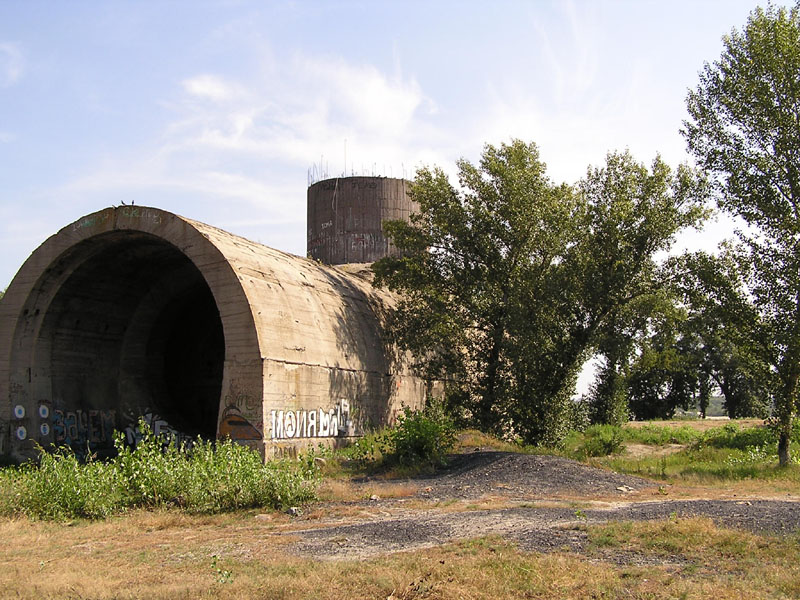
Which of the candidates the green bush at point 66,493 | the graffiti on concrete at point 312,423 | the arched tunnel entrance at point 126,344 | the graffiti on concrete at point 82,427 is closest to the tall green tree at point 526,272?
the graffiti on concrete at point 312,423

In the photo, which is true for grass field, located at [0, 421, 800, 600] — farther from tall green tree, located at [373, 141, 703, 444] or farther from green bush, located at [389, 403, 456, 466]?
tall green tree, located at [373, 141, 703, 444]

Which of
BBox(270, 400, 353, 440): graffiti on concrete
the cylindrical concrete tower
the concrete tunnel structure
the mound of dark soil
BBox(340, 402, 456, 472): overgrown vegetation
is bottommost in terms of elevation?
the mound of dark soil

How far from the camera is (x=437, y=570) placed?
23.9ft

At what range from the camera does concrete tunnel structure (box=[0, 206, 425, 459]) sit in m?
16.9

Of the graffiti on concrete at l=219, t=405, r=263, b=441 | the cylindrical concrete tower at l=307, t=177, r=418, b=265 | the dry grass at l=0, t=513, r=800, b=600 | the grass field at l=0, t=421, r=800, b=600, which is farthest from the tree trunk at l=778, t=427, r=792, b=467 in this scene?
the cylindrical concrete tower at l=307, t=177, r=418, b=265

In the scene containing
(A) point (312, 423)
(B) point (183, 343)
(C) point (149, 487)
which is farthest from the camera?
(B) point (183, 343)

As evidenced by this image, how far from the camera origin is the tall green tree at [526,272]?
20.8 metres

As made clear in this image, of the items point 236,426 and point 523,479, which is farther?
point 236,426

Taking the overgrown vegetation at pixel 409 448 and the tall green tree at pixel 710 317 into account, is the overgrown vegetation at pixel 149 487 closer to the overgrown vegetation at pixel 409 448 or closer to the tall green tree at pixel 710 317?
the overgrown vegetation at pixel 409 448

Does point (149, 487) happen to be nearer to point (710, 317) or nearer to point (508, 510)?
point (508, 510)

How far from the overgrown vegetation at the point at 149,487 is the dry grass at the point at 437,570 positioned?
248cm

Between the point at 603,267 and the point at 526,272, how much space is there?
212 centimetres

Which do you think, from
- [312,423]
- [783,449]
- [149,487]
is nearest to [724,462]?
[783,449]

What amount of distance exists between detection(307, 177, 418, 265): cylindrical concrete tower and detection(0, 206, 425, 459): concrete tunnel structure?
7.20 m
